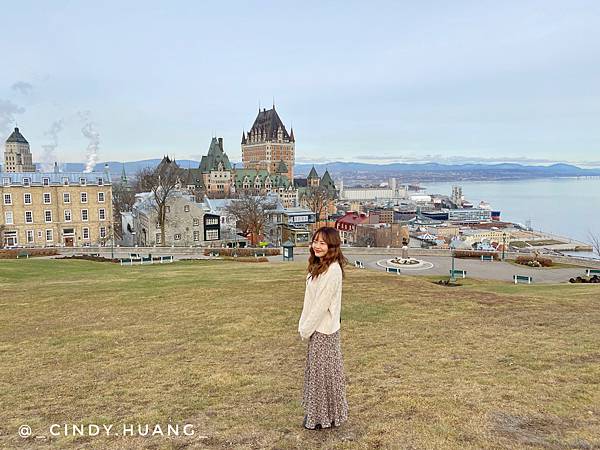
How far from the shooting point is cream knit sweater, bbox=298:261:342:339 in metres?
5.33

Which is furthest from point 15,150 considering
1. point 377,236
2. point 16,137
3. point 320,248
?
point 320,248

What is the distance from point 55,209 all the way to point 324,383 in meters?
55.0

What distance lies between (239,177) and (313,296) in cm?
12768

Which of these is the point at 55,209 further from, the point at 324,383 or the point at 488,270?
the point at 324,383

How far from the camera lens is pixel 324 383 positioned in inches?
218

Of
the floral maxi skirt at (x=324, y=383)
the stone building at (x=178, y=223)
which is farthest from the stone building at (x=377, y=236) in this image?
the floral maxi skirt at (x=324, y=383)

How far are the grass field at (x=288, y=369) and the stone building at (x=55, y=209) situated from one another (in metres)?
40.9

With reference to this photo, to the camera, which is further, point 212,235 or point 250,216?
point 250,216

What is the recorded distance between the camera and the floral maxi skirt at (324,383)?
548 cm

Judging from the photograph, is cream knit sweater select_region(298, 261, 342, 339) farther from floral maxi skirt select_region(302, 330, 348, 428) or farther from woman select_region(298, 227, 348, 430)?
floral maxi skirt select_region(302, 330, 348, 428)

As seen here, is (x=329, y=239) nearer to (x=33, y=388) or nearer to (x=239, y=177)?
(x=33, y=388)

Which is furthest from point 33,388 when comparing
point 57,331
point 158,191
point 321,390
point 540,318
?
point 158,191

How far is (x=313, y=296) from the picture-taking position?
17.7 ft

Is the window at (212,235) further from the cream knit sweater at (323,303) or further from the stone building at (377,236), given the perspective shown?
the cream knit sweater at (323,303)
